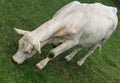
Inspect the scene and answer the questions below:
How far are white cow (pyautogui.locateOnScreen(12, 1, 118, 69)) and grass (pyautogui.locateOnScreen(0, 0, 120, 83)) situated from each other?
328 mm

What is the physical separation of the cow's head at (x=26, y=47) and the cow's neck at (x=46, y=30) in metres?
0.15

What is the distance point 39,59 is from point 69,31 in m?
1.35

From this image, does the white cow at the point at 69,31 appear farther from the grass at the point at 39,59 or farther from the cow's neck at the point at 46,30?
the grass at the point at 39,59

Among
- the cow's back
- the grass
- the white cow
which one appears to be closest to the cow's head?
the white cow

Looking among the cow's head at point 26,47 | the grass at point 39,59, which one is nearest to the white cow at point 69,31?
the cow's head at point 26,47

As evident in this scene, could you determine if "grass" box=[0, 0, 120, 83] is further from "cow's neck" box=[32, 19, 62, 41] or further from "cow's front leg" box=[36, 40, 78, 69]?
"cow's neck" box=[32, 19, 62, 41]

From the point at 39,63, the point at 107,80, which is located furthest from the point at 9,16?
the point at 107,80

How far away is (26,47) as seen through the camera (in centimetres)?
833

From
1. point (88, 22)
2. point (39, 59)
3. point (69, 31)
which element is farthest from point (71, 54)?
point (69, 31)

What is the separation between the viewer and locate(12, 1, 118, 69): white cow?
8.41 m

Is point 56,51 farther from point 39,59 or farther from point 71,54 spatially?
point 71,54

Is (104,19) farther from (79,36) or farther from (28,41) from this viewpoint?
(28,41)

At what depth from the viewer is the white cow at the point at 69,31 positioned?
8414 mm

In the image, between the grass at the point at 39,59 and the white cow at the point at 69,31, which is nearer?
the white cow at the point at 69,31
